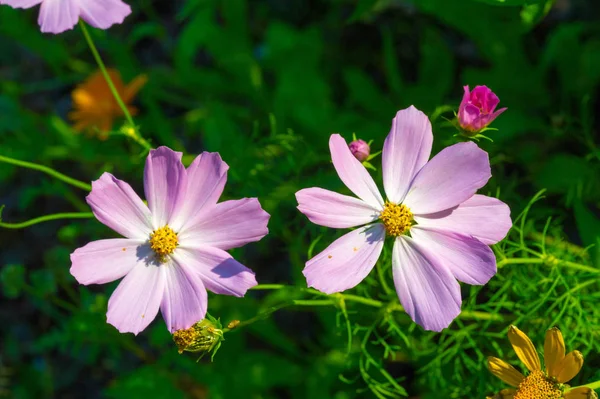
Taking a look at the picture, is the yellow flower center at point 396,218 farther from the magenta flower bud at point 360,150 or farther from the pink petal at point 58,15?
the pink petal at point 58,15

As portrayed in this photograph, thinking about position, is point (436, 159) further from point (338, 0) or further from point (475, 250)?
point (338, 0)

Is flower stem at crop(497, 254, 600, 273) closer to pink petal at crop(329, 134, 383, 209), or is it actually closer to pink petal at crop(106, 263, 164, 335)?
pink petal at crop(329, 134, 383, 209)

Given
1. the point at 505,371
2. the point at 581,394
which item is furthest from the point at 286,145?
the point at 581,394

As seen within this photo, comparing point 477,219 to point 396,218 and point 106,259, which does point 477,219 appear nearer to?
point 396,218

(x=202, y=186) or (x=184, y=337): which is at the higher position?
(x=202, y=186)

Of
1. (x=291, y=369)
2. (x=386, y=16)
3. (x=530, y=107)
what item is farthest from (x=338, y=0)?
(x=291, y=369)

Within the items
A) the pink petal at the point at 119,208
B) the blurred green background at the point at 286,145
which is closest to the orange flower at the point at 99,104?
the blurred green background at the point at 286,145
